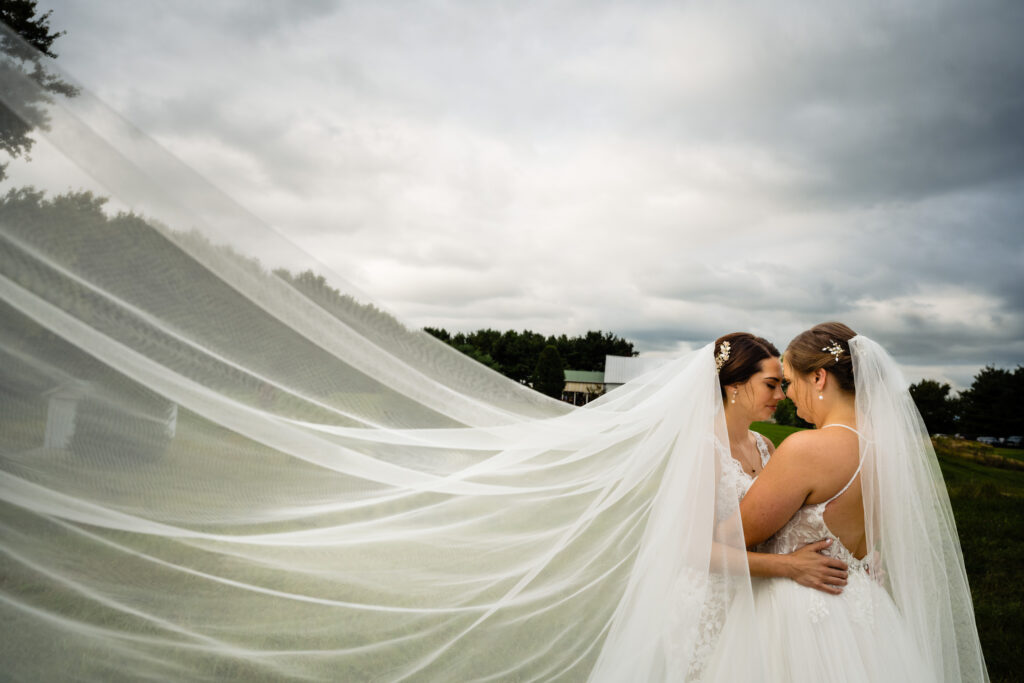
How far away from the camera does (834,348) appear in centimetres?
276

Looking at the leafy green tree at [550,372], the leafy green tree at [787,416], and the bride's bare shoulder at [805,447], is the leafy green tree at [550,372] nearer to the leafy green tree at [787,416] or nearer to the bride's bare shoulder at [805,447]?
the leafy green tree at [787,416]

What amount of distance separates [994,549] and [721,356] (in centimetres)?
797

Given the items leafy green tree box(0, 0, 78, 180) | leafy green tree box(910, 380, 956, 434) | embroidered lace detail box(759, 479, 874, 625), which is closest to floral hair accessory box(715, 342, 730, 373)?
embroidered lace detail box(759, 479, 874, 625)

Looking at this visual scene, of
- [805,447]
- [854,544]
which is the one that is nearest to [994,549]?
[854,544]

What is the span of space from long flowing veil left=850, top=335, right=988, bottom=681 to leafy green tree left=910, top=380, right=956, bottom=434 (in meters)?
42.1

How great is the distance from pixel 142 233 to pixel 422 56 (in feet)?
11.8

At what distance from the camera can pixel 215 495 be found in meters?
2.17

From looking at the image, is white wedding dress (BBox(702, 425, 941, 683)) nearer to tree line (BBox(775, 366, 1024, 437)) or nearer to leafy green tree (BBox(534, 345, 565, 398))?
tree line (BBox(775, 366, 1024, 437))

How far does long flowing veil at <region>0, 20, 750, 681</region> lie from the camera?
76.0 inches

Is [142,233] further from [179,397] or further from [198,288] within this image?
[179,397]

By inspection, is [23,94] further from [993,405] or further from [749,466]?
[993,405]

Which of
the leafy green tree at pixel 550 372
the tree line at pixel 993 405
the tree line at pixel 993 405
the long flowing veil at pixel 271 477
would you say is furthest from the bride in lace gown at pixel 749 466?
the tree line at pixel 993 405

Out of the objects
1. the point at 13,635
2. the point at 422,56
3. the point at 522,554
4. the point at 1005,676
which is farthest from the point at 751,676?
the point at 422,56

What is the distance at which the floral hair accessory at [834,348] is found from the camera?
2750mm
